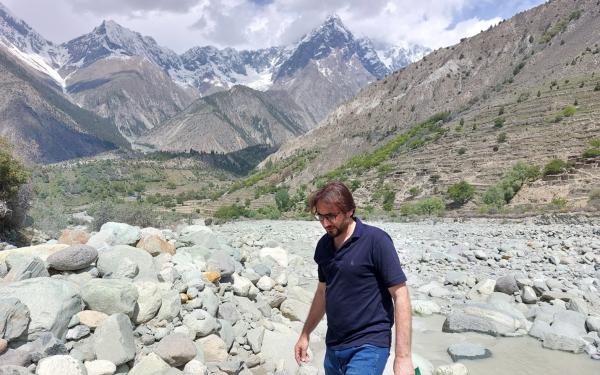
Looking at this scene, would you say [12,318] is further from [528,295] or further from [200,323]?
[528,295]

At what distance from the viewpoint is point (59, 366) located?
18.2 ft

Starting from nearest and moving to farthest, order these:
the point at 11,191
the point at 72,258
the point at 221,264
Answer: the point at 72,258
the point at 221,264
the point at 11,191

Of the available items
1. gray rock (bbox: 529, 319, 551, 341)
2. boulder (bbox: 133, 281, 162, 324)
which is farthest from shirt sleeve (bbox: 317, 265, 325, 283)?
gray rock (bbox: 529, 319, 551, 341)

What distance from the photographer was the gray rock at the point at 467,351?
29.6 ft

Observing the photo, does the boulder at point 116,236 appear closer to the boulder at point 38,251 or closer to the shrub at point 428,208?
the boulder at point 38,251

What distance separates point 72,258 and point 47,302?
1.95 meters

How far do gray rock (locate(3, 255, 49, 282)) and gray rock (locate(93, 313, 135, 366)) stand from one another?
5.96ft

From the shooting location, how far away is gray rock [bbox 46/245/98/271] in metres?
8.38

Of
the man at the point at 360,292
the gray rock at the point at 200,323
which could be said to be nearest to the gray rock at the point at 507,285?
the gray rock at the point at 200,323

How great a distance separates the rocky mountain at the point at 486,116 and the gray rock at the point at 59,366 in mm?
31470

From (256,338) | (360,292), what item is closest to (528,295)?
(256,338)

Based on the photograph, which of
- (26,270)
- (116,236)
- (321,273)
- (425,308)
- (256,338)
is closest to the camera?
(321,273)

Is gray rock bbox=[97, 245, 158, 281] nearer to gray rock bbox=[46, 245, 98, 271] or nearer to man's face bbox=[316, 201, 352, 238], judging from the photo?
gray rock bbox=[46, 245, 98, 271]

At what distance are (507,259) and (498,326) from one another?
6.47 metres
